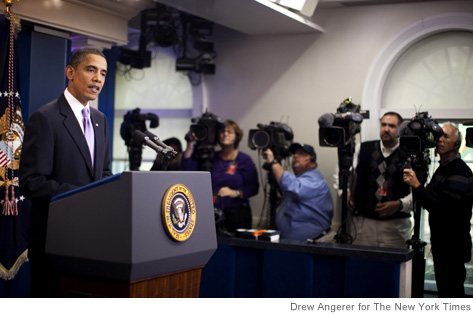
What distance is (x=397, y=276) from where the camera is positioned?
3352mm

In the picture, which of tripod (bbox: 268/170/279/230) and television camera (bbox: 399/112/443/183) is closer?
television camera (bbox: 399/112/443/183)

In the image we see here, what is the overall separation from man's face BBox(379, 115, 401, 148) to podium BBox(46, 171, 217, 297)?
271 centimetres

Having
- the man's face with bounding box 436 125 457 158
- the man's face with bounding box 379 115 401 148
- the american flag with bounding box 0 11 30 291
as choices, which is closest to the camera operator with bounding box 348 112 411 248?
the man's face with bounding box 379 115 401 148

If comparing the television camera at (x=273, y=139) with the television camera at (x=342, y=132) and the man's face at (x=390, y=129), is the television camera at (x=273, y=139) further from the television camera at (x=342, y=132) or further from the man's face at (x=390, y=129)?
the man's face at (x=390, y=129)

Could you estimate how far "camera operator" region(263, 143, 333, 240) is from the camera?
446cm

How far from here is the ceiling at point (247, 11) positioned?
4453mm

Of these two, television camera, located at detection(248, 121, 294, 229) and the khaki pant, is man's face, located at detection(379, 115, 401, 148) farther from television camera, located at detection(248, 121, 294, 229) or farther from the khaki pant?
television camera, located at detection(248, 121, 294, 229)

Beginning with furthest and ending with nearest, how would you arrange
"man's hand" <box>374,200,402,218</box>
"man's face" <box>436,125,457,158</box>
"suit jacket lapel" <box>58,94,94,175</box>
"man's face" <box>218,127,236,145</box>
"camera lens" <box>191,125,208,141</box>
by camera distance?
"man's face" <box>218,127,236,145</box> < "camera lens" <box>191,125,208,141</box> < "man's hand" <box>374,200,402,218</box> < "man's face" <box>436,125,457,158</box> < "suit jacket lapel" <box>58,94,94,175</box>

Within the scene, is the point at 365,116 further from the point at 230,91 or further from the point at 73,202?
the point at 73,202

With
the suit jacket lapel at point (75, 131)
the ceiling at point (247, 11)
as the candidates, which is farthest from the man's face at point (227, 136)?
the suit jacket lapel at point (75, 131)

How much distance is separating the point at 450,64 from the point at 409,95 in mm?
419

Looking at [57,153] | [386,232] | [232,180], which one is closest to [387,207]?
[386,232]

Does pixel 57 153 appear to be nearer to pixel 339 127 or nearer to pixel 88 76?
pixel 88 76

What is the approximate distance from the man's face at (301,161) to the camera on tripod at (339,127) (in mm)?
364
